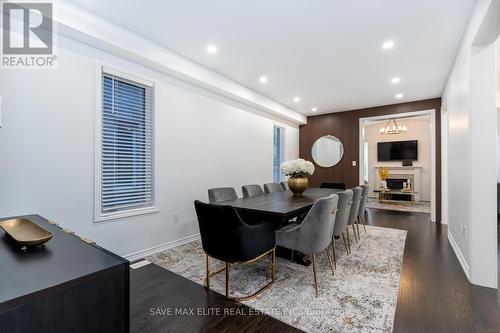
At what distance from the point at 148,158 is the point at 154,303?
1838 millimetres

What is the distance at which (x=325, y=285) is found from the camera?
2.30 m

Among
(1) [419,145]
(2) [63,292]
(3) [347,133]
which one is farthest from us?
(1) [419,145]

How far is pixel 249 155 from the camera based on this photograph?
495 centimetres

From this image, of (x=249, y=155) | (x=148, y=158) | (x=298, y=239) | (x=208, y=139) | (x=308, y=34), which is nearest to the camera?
(x=298, y=239)

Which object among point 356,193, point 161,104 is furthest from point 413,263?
point 161,104

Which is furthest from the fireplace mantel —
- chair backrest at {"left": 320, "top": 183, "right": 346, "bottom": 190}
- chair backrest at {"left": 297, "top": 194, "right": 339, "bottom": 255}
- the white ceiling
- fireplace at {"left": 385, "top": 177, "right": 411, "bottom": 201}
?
chair backrest at {"left": 297, "top": 194, "right": 339, "bottom": 255}

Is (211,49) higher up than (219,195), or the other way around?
(211,49)

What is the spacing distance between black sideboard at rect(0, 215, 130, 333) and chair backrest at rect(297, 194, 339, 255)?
160cm

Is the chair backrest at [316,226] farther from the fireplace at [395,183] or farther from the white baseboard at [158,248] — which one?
the fireplace at [395,183]

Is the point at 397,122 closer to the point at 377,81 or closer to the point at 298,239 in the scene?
the point at 377,81

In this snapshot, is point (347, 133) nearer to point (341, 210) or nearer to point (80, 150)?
point (341, 210)

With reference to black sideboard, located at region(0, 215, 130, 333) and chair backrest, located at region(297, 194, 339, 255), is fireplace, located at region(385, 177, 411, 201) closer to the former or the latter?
chair backrest, located at region(297, 194, 339, 255)
